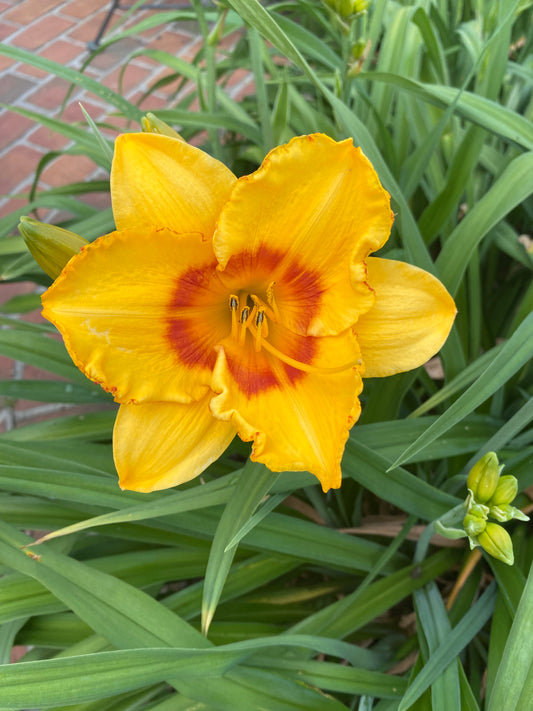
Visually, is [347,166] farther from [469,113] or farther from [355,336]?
[469,113]

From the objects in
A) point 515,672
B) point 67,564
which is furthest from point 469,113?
point 67,564

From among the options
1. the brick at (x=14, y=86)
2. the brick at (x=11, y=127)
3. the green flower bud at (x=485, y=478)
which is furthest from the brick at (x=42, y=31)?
the green flower bud at (x=485, y=478)

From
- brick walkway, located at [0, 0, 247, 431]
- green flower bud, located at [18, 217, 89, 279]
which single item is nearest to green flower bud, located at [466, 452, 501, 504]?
green flower bud, located at [18, 217, 89, 279]

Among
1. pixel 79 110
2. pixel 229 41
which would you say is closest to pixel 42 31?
pixel 79 110

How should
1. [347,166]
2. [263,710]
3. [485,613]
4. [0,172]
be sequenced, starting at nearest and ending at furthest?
[347,166], [263,710], [485,613], [0,172]

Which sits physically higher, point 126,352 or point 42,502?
point 126,352

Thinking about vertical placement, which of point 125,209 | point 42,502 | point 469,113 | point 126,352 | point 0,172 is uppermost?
point 469,113

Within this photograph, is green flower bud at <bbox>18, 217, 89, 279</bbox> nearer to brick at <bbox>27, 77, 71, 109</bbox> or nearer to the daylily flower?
the daylily flower
